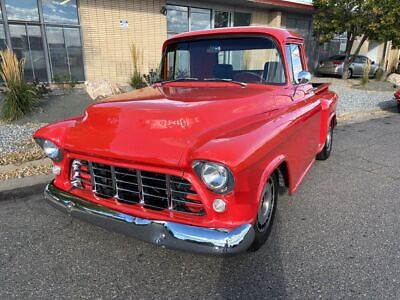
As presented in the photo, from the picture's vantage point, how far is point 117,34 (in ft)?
36.2

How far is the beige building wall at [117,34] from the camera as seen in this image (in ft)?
34.2

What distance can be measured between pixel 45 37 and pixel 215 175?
9.78 metres

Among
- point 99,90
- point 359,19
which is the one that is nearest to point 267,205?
point 99,90

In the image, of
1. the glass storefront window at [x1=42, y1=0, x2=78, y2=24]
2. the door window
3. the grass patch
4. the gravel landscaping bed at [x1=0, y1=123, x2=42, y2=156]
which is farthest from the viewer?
the glass storefront window at [x1=42, y1=0, x2=78, y2=24]

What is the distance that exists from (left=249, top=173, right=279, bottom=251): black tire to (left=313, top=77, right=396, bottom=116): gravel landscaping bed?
23.9 ft

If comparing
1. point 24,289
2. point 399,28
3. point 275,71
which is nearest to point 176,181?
point 24,289

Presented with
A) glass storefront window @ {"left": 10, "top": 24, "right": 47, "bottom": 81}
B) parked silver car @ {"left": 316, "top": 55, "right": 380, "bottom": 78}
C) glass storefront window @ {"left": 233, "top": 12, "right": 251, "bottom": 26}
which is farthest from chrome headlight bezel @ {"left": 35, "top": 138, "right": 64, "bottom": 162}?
parked silver car @ {"left": 316, "top": 55, "right": 380, "bottom": 78}

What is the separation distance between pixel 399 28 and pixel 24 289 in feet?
57.5

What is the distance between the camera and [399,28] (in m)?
14.8

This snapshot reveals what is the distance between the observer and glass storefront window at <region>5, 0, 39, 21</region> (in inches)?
360

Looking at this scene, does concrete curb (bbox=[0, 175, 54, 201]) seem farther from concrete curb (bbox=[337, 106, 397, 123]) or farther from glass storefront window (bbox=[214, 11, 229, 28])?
glass storefront window (bbox=[214, 11, 229, 28])

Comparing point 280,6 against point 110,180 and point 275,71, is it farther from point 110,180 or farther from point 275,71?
point 110,180

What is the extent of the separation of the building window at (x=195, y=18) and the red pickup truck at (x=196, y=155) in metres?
9.92

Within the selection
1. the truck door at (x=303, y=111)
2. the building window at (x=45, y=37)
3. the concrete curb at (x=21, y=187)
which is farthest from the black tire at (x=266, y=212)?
the building window at (x=45, y=37)
